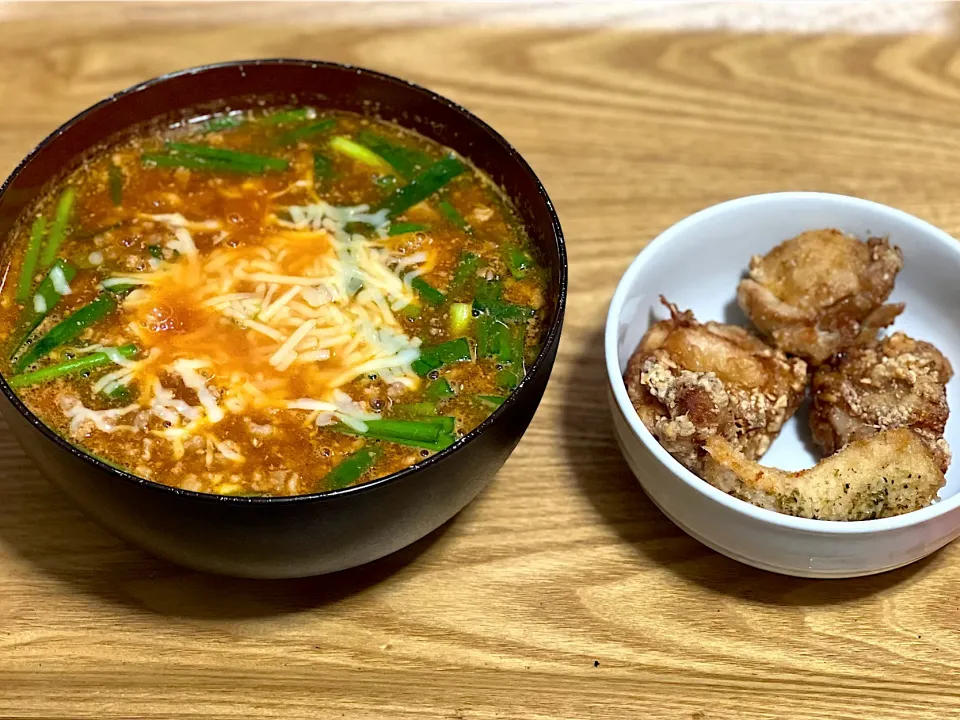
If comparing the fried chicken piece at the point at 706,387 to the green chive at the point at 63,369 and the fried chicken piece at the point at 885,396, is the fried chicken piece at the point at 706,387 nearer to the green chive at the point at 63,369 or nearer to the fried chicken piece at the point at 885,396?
the fried chicken piece at the point at 885,396

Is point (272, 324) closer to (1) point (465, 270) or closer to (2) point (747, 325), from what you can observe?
(1) point (465, 270)

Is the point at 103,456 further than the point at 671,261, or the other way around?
the point at 671,261

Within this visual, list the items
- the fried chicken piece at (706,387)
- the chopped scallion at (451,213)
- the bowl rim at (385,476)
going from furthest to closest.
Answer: the chopped scallion at (451,213)
the fried chicken piece at (706,387)
the bowl rim at (385,476)

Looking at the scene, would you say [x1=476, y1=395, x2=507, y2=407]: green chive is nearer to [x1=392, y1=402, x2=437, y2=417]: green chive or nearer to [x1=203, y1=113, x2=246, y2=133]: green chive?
[x1=392, y1=402, x2=437, y2=417]: green chive

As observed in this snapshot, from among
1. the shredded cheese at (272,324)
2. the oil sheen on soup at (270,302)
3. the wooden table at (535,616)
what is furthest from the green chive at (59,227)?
the wooden table at (535,616)

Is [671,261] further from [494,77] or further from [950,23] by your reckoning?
[950,23]

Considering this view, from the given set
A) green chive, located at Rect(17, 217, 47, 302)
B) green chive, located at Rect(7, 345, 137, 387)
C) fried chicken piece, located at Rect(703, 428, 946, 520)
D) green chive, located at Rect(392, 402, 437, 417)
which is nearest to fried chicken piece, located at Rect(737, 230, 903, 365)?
fried chicken piece, located at Rect(703, 428, 946, 520)

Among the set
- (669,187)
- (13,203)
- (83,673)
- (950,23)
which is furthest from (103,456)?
(950,23)
